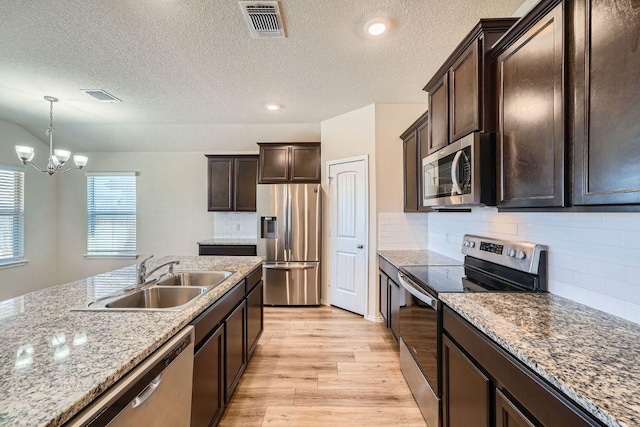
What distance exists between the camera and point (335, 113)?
384 centimetres

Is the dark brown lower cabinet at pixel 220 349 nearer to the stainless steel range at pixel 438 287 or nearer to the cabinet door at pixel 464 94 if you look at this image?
the stainless steel range at pixel 438 287

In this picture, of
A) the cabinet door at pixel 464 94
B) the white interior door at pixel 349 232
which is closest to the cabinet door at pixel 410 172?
the white interior door at pixel 349 232

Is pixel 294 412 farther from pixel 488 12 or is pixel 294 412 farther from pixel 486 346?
pixel 488 12

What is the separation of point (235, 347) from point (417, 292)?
133 cm

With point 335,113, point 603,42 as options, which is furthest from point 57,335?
point 335,113

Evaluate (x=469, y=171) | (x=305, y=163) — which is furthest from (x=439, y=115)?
(x=305, y=163)

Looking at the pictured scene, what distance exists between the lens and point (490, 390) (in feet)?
3.50

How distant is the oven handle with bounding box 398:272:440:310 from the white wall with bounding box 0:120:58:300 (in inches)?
226

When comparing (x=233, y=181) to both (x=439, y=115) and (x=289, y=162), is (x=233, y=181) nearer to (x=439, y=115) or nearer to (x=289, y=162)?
(x=289, y=162)

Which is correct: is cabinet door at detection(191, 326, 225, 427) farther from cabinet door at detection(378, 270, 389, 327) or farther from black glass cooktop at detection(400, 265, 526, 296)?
cabinet door at detection(378, 270, 389, 327)

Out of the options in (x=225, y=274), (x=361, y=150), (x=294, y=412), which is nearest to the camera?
(x=294, y=412)

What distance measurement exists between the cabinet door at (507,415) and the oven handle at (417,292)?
575 mm

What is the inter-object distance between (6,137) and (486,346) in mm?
6439

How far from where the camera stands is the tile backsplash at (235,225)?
4.94m
